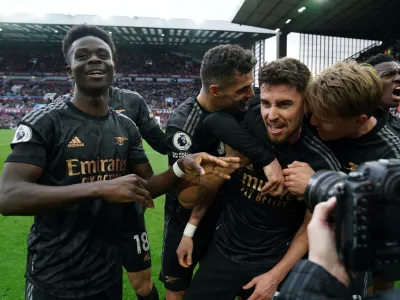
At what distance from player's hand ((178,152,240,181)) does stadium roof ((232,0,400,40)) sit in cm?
1746

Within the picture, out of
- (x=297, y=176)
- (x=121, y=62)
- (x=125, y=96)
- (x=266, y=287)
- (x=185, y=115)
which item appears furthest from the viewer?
(x=121, y=62)

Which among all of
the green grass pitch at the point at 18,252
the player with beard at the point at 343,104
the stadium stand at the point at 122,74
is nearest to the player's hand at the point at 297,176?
the player with beard at the point at 343,104

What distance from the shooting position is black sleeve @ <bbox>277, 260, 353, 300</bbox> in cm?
95

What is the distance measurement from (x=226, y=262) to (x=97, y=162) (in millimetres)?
993

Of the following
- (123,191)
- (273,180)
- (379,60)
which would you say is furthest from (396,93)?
(123,191)

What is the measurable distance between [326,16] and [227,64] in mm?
20364

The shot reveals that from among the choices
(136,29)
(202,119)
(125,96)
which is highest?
(136,29)

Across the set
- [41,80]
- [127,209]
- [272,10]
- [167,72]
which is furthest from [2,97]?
[127,209]

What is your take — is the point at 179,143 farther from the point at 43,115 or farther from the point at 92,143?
the point at 43,115

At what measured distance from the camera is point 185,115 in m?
2.53

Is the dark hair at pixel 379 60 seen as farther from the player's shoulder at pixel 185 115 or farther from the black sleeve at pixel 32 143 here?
the black sleeve at pixel 32 143

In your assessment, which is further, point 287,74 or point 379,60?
point 379,60

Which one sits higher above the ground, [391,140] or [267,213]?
[391,140]

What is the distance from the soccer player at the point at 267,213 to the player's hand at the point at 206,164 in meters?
0.22
